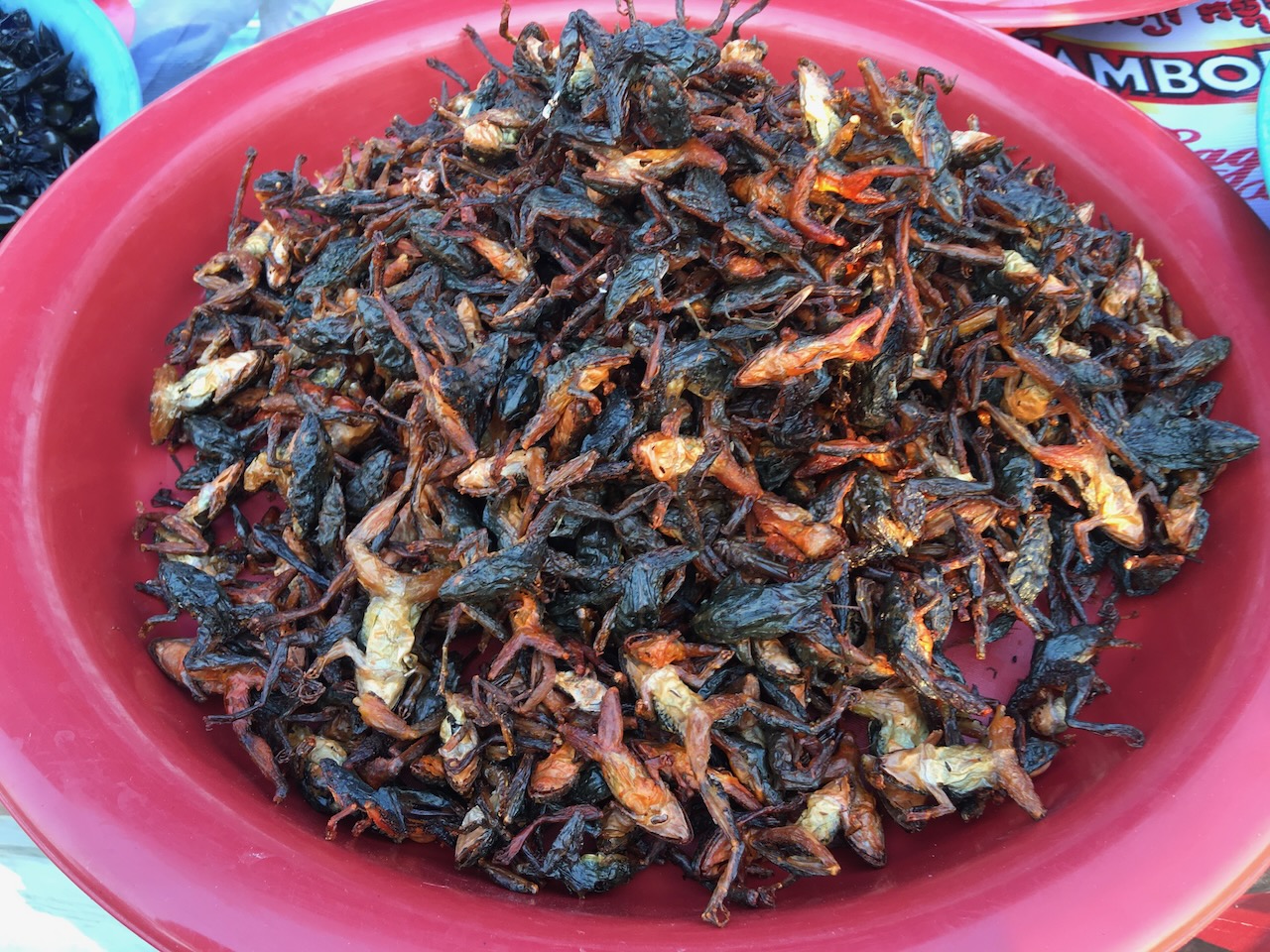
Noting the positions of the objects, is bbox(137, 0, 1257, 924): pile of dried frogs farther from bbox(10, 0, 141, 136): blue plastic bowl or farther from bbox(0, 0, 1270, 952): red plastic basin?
bbox(10, 0, 141, 136): blue plastic bowl

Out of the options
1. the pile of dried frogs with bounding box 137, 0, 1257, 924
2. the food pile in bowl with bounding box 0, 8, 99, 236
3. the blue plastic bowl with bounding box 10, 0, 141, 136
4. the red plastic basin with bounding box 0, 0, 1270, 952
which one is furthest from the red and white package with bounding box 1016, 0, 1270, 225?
the food pile in bowl with bounding box 0, 8, 99, 236

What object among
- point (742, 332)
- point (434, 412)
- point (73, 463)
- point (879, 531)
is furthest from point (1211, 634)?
point (73, 463)

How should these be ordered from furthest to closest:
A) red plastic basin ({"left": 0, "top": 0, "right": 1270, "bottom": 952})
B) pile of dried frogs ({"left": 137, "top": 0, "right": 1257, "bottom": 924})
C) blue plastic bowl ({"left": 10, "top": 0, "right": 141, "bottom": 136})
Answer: blue plastic bowl ({"left": 10, "top": 0, "right": 141, "bottom": 136}) < pile of dried frogs ({"left": 137, "top": 0, "right": 1257, "bottom": 924}) < red plastic basin ({"left": 0, "top": 0, "right": 1270, "bottom": 952})

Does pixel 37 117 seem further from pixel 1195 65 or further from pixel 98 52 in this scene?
pixel 1195 65

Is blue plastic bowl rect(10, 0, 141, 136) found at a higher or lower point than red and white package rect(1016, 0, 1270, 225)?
higher

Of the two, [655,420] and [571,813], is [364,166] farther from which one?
Answer: [571,813]

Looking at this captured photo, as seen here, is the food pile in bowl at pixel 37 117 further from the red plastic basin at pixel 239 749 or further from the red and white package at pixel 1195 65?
the red and white package at pixel 1195 65

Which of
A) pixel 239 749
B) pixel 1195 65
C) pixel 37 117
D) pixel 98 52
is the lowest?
pixel 239 749

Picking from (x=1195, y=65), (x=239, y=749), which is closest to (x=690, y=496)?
(x=239, y=749)
